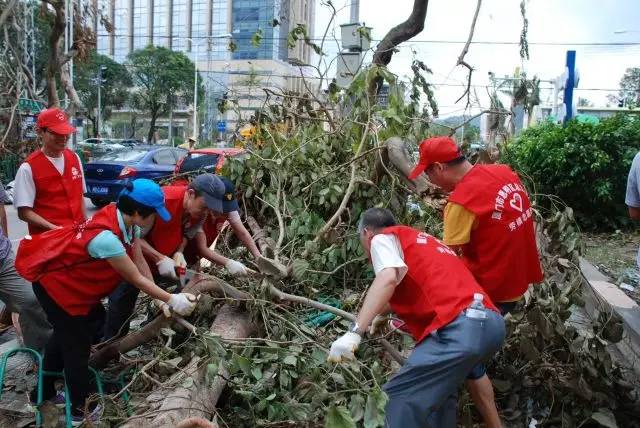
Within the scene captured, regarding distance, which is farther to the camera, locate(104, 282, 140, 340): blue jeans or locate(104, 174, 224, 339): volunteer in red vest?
locate(104, 282, 140, 340): blue jeans

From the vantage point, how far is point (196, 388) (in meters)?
2.68

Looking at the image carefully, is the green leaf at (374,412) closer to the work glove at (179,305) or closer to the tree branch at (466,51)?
the work glove at (179,305)

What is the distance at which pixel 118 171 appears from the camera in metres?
11.5

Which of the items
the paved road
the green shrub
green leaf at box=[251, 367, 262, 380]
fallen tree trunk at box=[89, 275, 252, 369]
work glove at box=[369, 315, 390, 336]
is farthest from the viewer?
the green shrub

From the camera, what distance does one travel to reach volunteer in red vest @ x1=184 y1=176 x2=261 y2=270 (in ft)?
12.6

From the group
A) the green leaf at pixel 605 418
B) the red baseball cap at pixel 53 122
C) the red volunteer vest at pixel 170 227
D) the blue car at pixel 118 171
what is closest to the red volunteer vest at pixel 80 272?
the red volunteer vest at pixel 170 227

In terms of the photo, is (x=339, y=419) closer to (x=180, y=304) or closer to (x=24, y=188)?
(x=180, y=304)

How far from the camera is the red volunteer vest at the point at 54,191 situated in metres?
3.81

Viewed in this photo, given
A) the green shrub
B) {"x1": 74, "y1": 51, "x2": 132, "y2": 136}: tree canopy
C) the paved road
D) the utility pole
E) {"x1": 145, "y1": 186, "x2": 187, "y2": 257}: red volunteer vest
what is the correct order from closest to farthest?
{"x1": 145, "y1": 186, "x2": 187, "y2": 257}: red volunteer vest
the utility pole
the paved road
the green shrub
{"x1": 74, "y1": 51, "x2": 132, "y2": 136}: tree canopy

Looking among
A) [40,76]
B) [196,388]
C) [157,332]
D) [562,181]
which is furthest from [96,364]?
[40,76]

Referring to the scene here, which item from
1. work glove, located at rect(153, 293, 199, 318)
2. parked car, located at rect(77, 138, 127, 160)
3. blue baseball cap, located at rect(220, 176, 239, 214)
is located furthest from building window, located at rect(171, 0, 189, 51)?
work glove, located at rect(153, 293, 199, 318)

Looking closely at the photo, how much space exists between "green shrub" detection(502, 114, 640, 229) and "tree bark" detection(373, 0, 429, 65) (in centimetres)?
354

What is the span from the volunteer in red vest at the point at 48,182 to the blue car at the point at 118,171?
730cm

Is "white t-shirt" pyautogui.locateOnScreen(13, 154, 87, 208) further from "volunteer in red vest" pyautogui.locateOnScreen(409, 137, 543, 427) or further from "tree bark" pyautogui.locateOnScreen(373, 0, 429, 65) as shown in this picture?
"tree bark" pyautogui.locateOnScreen(373, 0, 429, 65)
